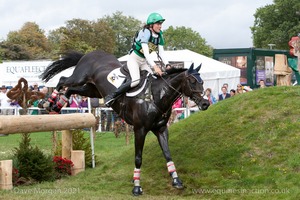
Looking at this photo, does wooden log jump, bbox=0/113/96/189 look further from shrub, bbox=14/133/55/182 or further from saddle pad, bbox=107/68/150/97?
saddle pad, bbox=107/68/150/97

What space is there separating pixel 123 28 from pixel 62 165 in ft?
289

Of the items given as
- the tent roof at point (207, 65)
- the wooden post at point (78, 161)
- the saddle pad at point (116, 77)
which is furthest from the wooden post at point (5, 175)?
the tent roof at point (207, 65)

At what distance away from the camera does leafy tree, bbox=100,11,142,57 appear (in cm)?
9275

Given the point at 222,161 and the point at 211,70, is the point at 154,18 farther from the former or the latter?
the point at 211,70

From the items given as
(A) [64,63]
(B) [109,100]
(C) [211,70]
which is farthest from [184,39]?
(B) [109,100]

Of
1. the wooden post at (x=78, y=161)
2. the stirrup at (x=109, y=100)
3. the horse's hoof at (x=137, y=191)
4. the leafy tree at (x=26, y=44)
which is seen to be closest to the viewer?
the horse's hoof at (x=137, y=191)

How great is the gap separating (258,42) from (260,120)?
2349 inches

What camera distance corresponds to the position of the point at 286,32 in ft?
205

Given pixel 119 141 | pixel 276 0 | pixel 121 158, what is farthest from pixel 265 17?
pixel 121 158

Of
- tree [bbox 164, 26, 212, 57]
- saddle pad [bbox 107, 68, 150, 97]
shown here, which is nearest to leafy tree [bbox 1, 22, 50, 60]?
tree [bbox 164, 26, 212, 57]

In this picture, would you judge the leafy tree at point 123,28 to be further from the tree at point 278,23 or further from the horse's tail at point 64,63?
the horse's tail at point 64,63

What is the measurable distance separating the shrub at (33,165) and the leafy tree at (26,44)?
204 feet

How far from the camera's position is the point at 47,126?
10820 mm

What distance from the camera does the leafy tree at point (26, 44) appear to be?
243 ft
